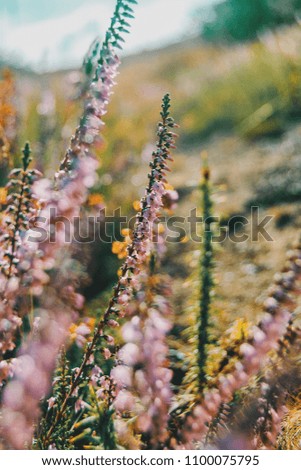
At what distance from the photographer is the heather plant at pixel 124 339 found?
146 cm

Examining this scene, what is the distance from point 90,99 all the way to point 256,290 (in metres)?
1.58

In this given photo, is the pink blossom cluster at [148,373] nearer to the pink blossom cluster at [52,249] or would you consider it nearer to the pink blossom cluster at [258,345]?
the pink blossom cluster at [258,345]

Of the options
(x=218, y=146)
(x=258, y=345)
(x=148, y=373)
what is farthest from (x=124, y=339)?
(x=218, y=146)

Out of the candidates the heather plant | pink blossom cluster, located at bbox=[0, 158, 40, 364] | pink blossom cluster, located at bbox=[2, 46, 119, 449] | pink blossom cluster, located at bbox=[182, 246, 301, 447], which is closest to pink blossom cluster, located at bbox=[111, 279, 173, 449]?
the heather plant

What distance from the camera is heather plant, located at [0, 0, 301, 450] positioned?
146 cm

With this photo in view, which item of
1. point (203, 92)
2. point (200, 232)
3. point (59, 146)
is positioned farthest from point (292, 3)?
point (200, 232)

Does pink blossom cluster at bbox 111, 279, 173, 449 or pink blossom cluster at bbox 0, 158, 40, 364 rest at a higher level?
pink blossom cluster at bbox 0, 158, 40, 364

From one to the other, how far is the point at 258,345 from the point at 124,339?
0.43 metres

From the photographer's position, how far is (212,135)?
596cm

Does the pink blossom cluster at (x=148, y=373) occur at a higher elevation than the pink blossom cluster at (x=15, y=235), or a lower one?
lower

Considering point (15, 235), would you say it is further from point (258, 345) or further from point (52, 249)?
point (258, 345)

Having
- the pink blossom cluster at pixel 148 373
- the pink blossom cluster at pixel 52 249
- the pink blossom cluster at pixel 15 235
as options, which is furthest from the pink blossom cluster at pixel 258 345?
the pink blossom cluster at pixel 15 235

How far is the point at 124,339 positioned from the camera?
1689mm

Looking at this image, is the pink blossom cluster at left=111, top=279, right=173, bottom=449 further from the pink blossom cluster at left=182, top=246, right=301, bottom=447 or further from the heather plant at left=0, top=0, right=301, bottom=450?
the pink blossom cluster at left=182, top=246, right=301, bottom=447
